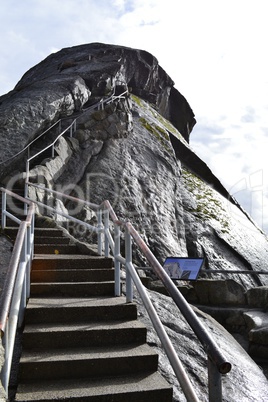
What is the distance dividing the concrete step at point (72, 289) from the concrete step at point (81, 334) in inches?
33.2

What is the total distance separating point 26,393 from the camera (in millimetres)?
3934

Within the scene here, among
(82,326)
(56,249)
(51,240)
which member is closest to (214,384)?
(82,326)

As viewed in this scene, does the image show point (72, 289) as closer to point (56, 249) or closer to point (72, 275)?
point (72, 275)

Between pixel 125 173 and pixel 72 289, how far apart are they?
11091mm

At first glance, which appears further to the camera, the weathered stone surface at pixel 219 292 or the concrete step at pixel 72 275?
the weathered stone surface at pixel 219 292

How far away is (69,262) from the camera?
259 inches

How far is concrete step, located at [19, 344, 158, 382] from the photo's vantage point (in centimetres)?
424

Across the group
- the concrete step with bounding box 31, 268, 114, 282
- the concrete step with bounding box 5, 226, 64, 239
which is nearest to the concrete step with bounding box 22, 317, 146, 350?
the concrete step with bounding box 31, 268, 114, 282

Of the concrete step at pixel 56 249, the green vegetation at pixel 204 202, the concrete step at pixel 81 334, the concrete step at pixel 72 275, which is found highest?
the green vegetation at pixel 204 202

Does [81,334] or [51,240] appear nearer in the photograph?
[81,334]

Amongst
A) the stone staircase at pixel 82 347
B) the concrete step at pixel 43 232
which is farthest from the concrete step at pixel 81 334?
the concrete step at pixel 43 232

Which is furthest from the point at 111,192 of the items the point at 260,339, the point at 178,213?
the point at 260,339

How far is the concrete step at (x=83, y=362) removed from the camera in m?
4.24

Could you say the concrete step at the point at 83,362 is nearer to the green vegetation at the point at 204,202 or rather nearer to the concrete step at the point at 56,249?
the concrete step at the point at 56,249
